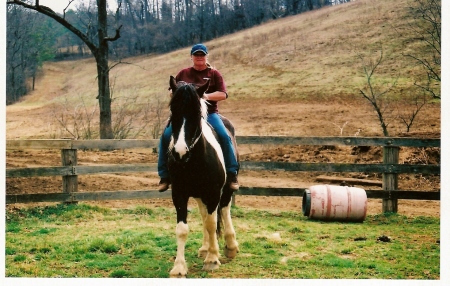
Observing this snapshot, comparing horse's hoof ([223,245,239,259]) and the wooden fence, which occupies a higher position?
the wooden fence

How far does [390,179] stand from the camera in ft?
25.8

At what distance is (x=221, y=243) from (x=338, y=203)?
221 cm

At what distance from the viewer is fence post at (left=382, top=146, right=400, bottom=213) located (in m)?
7.83

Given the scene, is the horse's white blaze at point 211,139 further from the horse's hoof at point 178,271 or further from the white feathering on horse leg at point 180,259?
the horse's hoof at point 178,271

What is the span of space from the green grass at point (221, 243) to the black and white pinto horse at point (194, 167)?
23cm

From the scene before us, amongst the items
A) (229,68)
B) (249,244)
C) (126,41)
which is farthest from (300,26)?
(249,244)

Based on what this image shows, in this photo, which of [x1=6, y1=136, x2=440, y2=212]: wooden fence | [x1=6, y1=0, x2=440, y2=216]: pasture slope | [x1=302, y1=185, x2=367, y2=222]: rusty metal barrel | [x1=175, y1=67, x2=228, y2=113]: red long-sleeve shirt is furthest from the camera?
[x1=6, y1=0, x2=440, y2=216]: pasture slope

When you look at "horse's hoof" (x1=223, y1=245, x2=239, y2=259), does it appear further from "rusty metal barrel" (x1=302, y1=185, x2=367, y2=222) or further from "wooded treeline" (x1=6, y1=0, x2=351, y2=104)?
"wooded treeline" (x1=6, y1=0, x2=351, y2=104)

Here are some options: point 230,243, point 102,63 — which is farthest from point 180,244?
point 102,63

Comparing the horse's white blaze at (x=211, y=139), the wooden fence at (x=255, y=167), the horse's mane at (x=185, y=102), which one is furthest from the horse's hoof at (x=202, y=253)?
the wooden fence at (x=255, y=167)

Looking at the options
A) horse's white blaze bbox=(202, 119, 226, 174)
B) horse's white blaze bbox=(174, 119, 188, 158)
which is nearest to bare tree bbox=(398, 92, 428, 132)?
horse's white blaze bbox=(202, 119, 226, 174)

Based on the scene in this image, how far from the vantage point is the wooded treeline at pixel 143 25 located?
12.2 metres

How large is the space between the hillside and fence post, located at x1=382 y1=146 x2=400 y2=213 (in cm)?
489

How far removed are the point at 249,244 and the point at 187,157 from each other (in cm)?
218
